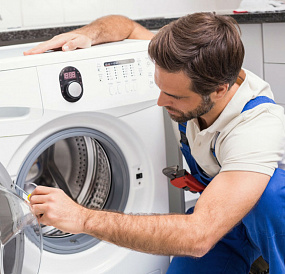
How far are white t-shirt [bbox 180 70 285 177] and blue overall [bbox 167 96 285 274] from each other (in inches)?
1.2

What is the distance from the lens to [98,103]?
54.3 inches

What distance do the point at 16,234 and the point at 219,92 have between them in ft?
1.90

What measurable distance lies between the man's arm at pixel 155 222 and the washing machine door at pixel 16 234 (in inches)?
2.6

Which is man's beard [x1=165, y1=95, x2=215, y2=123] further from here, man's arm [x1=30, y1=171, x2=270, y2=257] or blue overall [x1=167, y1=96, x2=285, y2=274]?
man's arm [x1=30, y1=171, x2=270, y2=257]

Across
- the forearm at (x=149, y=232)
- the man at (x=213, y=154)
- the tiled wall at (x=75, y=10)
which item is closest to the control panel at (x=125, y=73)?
the man at (x=213, y=154)

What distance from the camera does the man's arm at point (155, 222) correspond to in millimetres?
1066

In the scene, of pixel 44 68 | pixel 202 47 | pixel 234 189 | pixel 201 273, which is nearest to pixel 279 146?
pixel 234 189

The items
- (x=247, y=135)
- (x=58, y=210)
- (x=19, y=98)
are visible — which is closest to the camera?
(x=58, y=210)

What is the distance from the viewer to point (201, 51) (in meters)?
1.13

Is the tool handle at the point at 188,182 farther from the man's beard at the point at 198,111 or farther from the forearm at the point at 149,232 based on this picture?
the forearm at the point at 149,232

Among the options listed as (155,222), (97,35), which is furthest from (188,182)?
(97,35)

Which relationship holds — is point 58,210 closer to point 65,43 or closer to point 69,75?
point 69,75

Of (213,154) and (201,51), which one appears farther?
(213,154)

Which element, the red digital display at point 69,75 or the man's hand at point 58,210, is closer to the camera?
the man's hand at point 58,210
